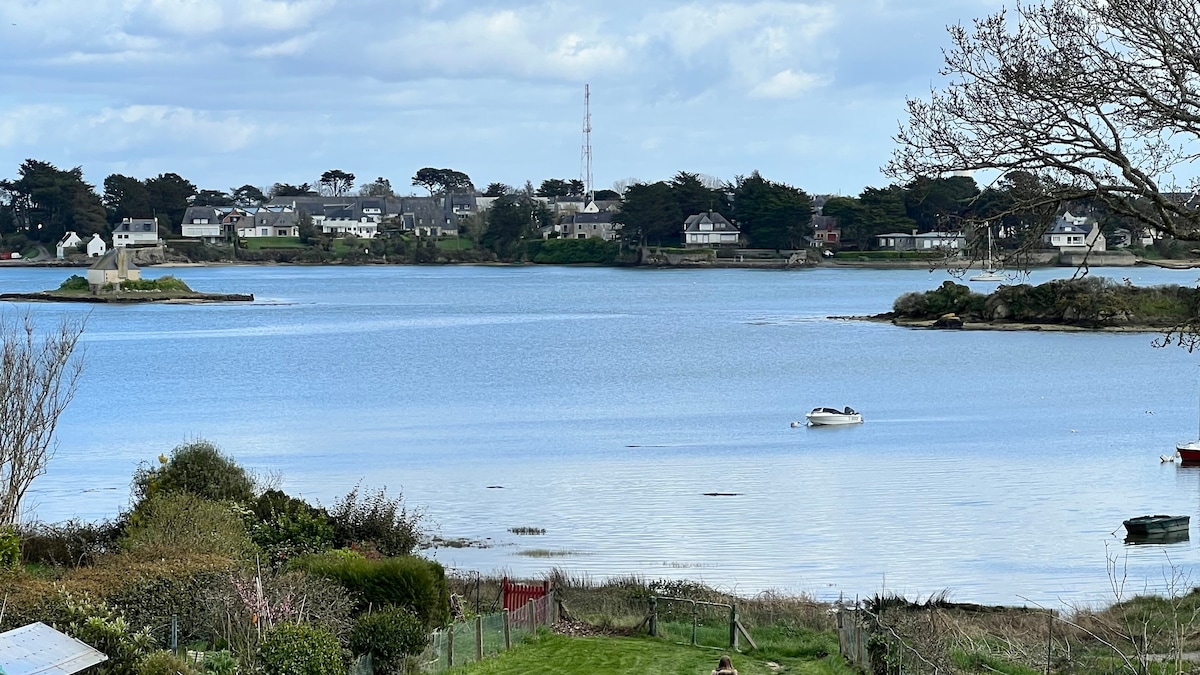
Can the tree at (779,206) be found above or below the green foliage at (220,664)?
above

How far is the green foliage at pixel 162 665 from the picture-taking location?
14.8 metres

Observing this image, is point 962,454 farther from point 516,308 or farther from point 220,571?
point 516,308

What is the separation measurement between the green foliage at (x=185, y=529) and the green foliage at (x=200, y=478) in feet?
6.38

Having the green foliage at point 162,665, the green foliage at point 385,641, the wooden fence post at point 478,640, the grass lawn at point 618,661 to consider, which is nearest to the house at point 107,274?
the grass lawn at point 618,661

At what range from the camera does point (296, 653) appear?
15.1 m

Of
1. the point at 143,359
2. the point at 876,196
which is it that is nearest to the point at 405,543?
the point at 143,359

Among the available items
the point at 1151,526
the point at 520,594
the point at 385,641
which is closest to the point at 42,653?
the point at 385,641

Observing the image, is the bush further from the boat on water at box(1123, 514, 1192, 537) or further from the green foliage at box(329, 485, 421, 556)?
the boat on water at box(1123, 514, 1192, 537)

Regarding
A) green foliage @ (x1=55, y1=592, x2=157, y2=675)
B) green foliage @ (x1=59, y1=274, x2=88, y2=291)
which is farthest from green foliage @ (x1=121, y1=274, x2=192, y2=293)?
green foliage @ (x1=55, y1=592, x2=157, y2=675)

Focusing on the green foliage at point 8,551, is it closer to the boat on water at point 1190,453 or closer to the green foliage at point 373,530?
the green foliage at point 373,530

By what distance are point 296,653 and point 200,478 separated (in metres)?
12.9

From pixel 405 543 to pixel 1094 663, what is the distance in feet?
39.8

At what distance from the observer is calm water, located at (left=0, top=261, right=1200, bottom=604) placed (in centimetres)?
3244

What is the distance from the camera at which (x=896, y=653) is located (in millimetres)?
17344
